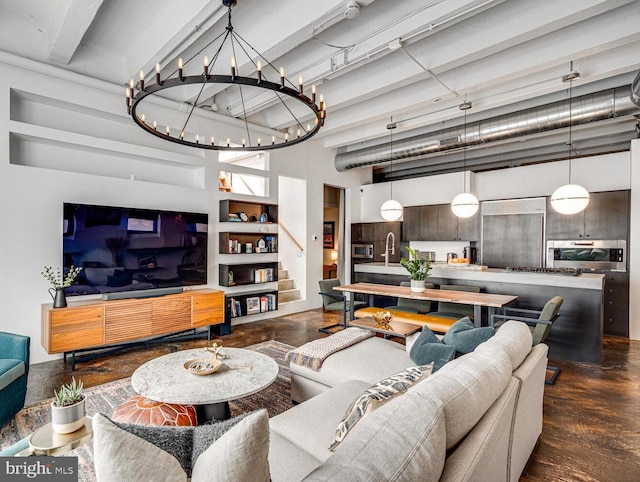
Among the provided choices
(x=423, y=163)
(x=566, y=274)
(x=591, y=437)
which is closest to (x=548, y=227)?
(x=566, y=274)

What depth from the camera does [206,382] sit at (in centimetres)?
229

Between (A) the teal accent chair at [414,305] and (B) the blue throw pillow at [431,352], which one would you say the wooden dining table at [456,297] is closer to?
(A) the teal accent chair at [414,305]

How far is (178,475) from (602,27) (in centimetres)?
458

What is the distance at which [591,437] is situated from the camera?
2500 millimetres

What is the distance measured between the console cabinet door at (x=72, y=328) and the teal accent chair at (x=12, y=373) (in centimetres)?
92

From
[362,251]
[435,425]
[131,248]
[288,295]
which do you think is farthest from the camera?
[362,251]

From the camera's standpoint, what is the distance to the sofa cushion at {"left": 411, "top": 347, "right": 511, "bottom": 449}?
49.3 inches

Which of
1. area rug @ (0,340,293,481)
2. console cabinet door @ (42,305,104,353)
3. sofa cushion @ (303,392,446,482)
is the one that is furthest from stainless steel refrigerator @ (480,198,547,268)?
console cabinet door @ (42,305,104,353)

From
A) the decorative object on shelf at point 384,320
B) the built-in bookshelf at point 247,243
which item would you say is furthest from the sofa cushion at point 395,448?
the built-in bookshelf at point 247,243

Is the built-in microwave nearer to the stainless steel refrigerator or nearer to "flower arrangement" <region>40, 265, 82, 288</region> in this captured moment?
the stainless steel refrigerator

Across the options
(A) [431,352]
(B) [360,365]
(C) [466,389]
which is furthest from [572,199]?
(C) [466,389]

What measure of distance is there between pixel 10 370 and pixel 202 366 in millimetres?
1376

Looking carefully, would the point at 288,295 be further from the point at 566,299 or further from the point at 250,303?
the point at 566,299

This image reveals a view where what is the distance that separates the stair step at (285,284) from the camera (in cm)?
693
